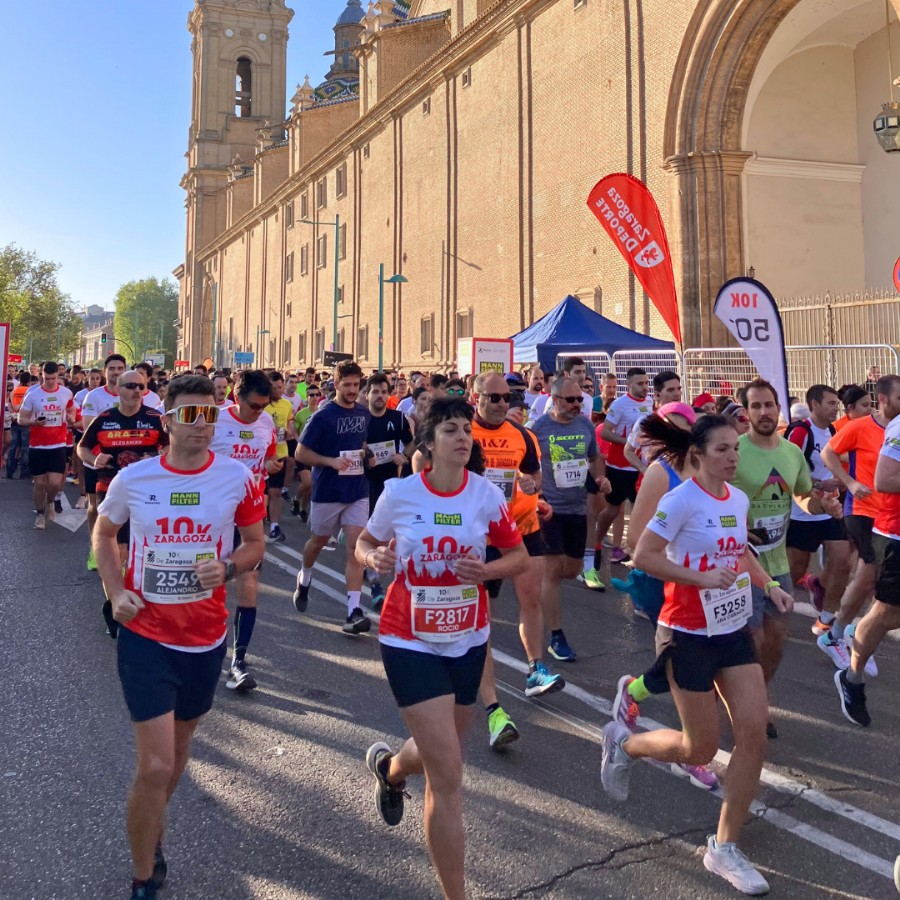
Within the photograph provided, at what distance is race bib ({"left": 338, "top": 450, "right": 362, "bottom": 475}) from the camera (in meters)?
7.50

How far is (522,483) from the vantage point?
19.1ft

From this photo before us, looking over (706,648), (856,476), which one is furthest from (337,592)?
(706,648)

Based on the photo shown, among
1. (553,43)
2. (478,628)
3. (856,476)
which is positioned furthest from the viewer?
(553,43)

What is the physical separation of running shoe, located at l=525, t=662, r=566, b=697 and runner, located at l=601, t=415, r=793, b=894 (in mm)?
1485

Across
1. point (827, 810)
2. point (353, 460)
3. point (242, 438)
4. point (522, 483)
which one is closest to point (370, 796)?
point (827, 810)

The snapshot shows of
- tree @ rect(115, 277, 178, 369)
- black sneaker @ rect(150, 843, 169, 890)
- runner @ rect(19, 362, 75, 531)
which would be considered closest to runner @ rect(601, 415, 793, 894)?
black sneaker @ rect(150, 843, 169, 890)

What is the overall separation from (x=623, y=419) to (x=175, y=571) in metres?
7.17

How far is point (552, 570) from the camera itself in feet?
21.3

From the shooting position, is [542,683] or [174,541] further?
[542,683]

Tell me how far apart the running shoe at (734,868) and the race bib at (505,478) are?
9.21 feet

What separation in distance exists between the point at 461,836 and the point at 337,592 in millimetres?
5642

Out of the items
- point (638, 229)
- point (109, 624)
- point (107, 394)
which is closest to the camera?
point (109, 624)

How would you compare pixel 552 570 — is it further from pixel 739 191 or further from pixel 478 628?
pixel 739 191

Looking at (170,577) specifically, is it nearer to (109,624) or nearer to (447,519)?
(447,519)
